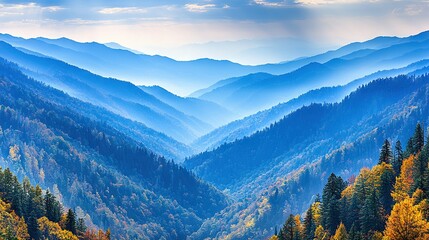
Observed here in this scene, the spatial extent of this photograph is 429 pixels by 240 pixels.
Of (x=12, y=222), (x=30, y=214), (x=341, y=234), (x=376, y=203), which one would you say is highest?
(x=376, y=203)

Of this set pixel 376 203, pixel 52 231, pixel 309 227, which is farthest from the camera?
pixel 52 231

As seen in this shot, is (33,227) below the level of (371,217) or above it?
below

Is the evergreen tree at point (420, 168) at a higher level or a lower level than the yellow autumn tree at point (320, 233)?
higher

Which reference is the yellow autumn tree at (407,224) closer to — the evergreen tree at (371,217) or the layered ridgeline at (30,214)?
the evergreen tree at (371,217)

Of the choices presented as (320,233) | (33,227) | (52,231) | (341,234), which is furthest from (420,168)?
(33,227)

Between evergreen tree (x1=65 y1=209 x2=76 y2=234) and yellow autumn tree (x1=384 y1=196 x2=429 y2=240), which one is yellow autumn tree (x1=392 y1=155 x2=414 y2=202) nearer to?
yellow autumn tree (x1=384 y1=196 x2=429 y2=240)

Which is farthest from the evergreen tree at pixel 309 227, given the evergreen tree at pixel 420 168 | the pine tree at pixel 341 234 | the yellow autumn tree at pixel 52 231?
the yellow autumn tree at pixel 52 231

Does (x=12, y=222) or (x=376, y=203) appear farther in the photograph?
(x=12, y=222)

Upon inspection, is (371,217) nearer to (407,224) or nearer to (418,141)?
(407,224)
